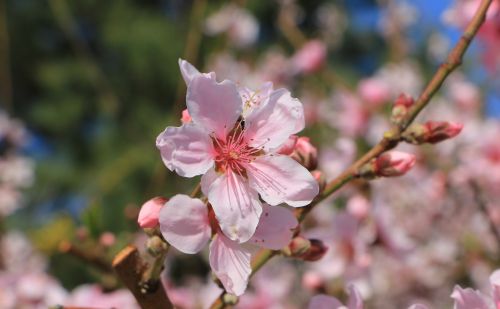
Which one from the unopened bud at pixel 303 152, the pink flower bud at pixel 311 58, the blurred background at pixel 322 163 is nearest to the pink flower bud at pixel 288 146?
the unopened bud at pixel 303 152

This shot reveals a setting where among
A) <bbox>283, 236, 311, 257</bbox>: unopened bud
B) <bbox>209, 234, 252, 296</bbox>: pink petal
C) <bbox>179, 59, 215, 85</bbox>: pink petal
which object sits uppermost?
<bbox>179, 59, 215, 85</bbox>: pink petal

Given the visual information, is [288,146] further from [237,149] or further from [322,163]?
[322,163]

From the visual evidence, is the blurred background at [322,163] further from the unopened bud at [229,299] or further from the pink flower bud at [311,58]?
the unopened bud at [229,299]

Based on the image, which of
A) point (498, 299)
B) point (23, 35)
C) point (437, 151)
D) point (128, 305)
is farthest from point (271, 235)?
point (23, 35)

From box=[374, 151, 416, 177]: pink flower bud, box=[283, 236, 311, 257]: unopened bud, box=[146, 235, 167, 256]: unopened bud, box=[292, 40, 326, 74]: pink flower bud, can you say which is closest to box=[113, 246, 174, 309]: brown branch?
box=[146, 235, 167, 256]: unopened bud

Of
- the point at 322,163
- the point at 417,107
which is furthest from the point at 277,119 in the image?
the point at 322,163

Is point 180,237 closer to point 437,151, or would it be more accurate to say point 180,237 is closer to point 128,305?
point 128,305

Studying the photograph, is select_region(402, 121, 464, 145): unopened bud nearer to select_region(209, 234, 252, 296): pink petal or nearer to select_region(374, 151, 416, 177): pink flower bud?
select_region(374, 151, 416, 177): pink flower bud
